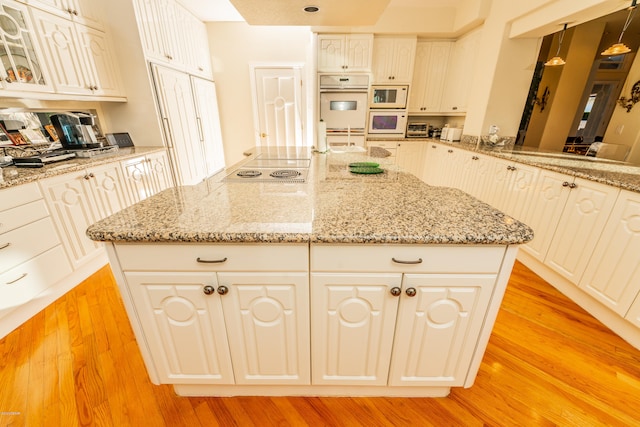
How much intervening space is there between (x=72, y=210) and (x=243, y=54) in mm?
3561

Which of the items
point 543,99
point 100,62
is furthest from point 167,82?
point 543,99

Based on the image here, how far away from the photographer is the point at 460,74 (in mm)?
3689

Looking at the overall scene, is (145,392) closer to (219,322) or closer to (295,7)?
(219,322)

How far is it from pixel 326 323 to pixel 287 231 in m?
0.43

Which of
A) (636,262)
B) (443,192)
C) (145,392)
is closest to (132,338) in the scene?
(145,392)

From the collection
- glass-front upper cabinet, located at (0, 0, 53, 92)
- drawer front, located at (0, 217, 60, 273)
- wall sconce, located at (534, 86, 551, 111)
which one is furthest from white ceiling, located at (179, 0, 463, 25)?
drawer front, located at (0, 217, 60, 273)

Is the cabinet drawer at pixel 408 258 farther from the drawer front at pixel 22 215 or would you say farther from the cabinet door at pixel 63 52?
the cabinet door at pixel 63 52

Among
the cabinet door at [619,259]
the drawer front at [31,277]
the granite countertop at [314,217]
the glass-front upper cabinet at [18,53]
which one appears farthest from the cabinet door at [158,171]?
the cabinet door at [619,259]

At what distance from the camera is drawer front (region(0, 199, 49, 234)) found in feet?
4.78

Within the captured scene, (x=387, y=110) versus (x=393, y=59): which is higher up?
(x=393, y=59)

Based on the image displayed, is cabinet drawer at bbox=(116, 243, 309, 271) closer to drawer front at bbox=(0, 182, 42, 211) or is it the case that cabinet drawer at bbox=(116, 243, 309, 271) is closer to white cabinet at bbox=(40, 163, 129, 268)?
drawer front at bbox=(0, 182, 42, 211)

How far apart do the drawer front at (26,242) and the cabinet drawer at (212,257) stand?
1.30 metres

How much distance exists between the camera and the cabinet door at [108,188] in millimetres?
2051

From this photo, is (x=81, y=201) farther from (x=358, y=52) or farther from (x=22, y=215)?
(x=358, y=52)
